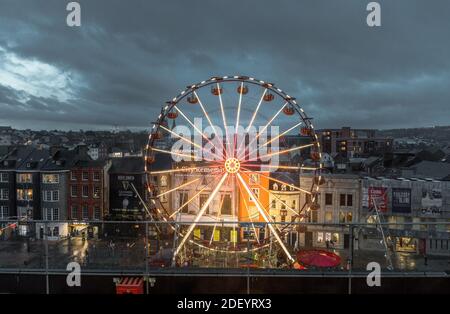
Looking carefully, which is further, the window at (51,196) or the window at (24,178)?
the window at (24,178)

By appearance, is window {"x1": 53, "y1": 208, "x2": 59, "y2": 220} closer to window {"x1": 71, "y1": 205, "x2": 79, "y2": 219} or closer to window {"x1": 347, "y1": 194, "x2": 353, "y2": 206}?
window {"x1": 71, "y1": 205, "x2": 79, "y2": 219}

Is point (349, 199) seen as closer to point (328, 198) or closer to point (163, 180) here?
point (328, 198)

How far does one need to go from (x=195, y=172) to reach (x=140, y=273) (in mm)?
27771

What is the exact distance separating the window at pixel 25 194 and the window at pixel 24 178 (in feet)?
3.50

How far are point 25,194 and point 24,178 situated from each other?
1.90m

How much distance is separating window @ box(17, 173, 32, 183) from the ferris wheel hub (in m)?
32.9

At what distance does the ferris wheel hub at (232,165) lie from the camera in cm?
2223

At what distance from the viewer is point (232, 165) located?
2233cm

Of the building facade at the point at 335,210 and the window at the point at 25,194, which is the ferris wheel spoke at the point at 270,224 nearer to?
the building facade at the point at 335,210

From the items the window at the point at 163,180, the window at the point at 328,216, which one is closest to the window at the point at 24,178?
the window at the point at 163,180

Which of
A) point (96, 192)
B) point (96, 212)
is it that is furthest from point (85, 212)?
point (96, 192)

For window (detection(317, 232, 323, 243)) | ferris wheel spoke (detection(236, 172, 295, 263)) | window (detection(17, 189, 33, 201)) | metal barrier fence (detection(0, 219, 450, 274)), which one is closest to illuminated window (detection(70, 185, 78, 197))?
metal barrier fence (detection(0, 219, 450, 274))

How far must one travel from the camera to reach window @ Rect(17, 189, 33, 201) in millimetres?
45656

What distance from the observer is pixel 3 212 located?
1818 inches
